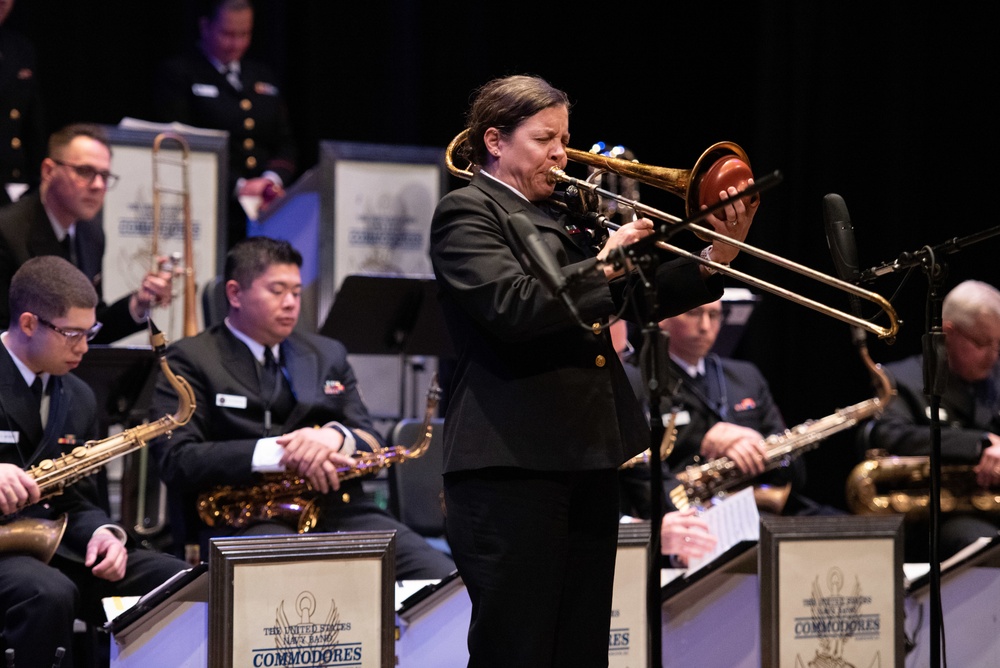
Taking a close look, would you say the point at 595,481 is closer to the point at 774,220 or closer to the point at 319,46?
the point at 774,220

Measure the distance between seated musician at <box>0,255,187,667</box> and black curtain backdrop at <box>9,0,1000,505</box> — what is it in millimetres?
3793

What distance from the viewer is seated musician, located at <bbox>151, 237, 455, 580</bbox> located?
14.3 feet

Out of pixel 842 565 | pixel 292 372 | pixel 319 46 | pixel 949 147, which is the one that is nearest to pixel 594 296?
pixel 842 565

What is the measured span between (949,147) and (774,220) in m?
1.03

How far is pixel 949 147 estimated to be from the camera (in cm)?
690

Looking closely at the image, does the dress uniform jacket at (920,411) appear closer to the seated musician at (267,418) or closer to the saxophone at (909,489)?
the saxophone at (909,489)

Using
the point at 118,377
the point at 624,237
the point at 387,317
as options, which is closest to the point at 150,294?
the point at 118,377

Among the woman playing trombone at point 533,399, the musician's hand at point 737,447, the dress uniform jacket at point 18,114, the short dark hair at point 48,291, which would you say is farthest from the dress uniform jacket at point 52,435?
the dress uniform jacket at point 18,114

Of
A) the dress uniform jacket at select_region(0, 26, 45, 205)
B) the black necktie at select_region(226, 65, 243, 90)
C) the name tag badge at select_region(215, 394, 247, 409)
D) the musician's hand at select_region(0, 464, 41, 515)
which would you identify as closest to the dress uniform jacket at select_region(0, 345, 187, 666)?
the musician's hand at select_region(0, 464, 41, 515)

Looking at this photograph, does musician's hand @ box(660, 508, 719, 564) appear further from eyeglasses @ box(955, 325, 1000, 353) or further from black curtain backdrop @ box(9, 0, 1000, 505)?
black curtain backdrop @ box(9, 0, 1000, 505)

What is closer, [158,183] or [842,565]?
[842,565]

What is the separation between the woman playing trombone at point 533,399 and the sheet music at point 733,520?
1.70m

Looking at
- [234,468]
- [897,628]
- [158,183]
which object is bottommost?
[897,628]

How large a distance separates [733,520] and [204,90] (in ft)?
14.1
